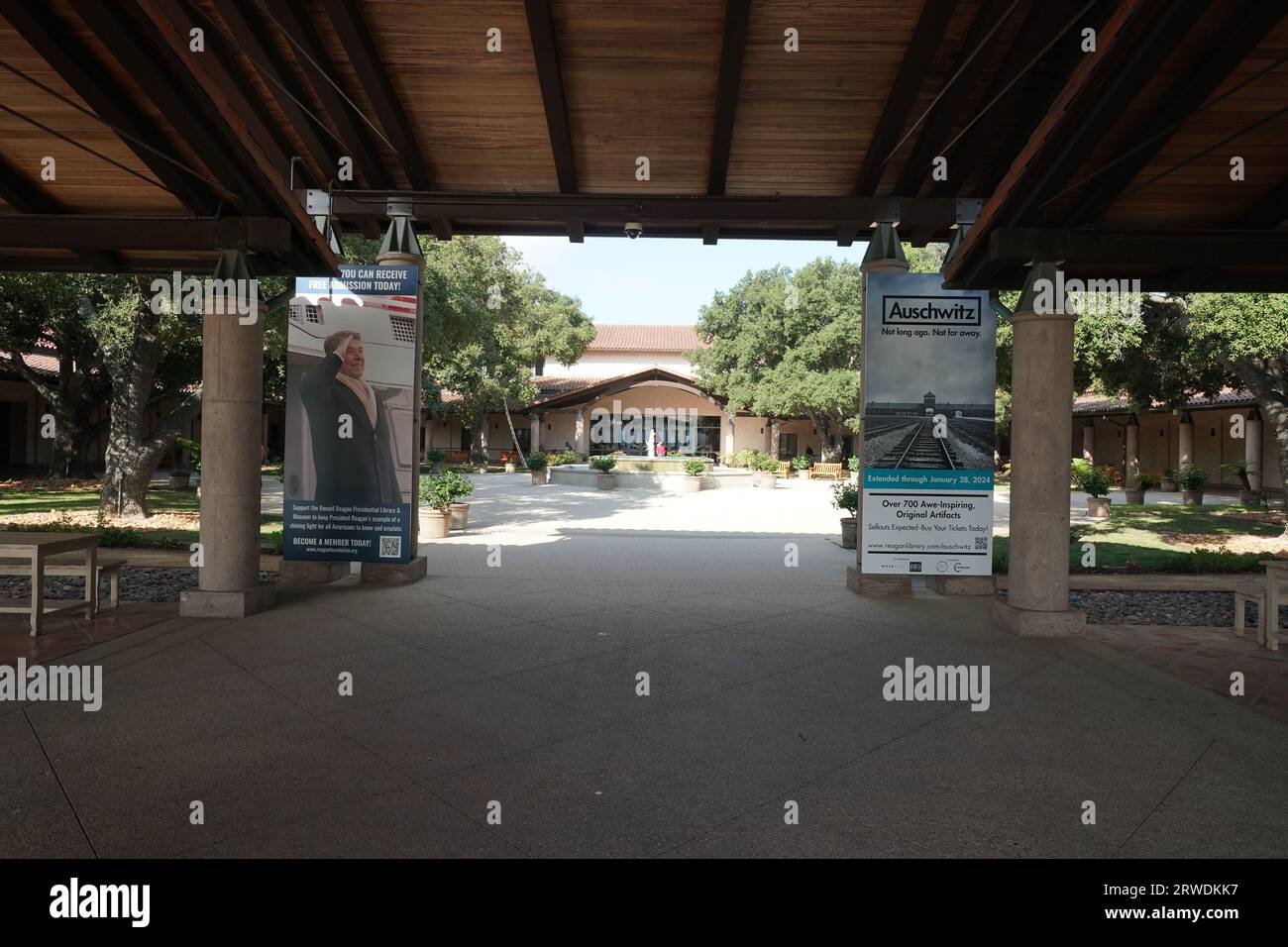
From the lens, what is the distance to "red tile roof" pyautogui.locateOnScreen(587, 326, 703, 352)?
52.2m

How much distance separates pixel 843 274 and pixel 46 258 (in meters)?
32.0

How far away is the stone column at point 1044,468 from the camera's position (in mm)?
6383

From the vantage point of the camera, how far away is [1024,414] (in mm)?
6590

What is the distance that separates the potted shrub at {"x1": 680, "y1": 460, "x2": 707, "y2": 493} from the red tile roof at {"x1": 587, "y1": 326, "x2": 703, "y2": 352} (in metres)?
25.0

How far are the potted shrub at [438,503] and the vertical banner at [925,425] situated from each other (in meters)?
7.95

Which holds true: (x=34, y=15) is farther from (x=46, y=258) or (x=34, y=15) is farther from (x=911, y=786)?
(x=911, y=786)

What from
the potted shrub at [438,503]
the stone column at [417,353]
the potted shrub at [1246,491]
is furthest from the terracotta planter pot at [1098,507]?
the stone column at [417,353]

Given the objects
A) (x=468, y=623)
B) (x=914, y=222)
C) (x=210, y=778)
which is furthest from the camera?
(x=914, y=222)

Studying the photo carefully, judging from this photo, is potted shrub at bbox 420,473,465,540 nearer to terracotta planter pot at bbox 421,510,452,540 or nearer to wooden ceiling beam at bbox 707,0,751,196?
terracotta planter pot at bbox 421,510,452,540

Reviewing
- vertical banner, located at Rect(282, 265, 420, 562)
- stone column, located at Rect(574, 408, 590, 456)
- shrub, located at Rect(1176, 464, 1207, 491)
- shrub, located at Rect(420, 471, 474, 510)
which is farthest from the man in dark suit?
stone column, located at Rect(574, 408, 590, 456)

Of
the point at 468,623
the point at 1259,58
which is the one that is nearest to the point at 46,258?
the point at 468,623

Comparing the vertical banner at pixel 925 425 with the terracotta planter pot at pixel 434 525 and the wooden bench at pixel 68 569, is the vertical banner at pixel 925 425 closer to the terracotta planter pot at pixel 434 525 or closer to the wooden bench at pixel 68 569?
the wooden bench at pixel 68 569

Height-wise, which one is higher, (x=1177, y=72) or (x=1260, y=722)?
(x=1177, y=72)

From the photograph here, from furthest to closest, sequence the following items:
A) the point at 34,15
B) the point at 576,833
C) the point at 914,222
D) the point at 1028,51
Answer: the point at 914,222 < the point at 1028,51 < the point at 34,15 < the point at 576,833
